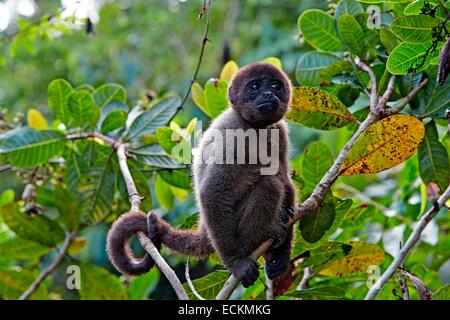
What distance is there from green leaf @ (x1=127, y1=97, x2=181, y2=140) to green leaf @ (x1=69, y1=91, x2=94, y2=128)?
349 mm

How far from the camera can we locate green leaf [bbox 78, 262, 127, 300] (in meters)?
4.88

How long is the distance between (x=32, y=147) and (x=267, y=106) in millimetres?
1861

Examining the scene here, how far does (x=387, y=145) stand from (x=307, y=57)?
1380 mm

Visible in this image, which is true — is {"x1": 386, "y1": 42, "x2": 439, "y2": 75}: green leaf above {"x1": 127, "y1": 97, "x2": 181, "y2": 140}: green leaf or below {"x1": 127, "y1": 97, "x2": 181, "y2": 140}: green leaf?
above

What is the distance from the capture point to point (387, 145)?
3225mm

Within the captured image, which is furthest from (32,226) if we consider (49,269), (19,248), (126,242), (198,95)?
(198,95)

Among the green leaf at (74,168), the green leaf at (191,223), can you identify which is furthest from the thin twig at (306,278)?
the green leaf at (74,168)

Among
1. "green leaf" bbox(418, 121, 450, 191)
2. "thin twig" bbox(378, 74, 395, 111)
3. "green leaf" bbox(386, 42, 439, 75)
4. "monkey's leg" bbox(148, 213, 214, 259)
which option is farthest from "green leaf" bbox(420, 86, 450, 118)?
"monkey's leg" bbox(148, 213, 214, 259)

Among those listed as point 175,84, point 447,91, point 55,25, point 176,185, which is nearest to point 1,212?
point 176,185

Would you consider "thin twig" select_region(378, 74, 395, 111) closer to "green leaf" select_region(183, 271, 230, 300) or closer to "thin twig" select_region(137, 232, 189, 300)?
"green leaf" select_region(183, 271, 230, 300)

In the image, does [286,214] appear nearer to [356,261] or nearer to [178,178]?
[356,261]

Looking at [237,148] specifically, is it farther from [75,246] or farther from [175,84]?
[175,84]

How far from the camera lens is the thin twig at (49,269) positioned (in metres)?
4.68

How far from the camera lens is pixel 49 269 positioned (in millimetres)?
4824
